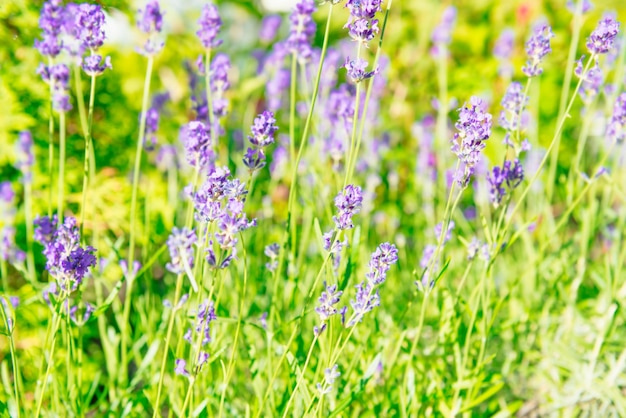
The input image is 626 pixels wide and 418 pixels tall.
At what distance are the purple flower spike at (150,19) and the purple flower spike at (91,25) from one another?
8.3 inches

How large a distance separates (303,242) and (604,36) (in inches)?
47.5

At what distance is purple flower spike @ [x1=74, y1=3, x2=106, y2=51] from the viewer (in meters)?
1.60

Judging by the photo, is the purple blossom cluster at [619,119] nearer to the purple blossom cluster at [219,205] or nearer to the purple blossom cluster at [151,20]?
the purple blossom cluster at [219,205]

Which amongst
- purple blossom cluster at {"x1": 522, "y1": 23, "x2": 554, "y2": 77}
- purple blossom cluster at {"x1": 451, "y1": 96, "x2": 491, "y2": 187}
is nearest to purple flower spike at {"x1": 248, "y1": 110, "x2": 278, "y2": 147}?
purple blossom cluster at {"x1": 451, "y1": 96, "x2": 491, "y2": 187}

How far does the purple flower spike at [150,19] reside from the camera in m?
1.83

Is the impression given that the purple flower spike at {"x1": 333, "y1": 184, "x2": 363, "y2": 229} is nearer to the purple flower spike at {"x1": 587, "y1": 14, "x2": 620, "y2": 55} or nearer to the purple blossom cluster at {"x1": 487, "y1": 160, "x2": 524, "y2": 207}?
the purple blossom cluster at {"x1": 487, "y1": 160, "x2": 524, "y2": 207}

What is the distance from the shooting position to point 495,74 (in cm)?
430

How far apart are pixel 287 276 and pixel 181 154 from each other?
1.40 metres

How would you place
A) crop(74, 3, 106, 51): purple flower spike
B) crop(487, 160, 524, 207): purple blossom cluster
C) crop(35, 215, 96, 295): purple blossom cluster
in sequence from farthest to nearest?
crop(487, 160, 524, 207): purple blossom cluster < crop(74, 3, 106, 51): purple flower spike < crop(35, 215, 96, 295): purple blossom cluster

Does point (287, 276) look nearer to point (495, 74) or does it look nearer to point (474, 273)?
point (474, 273)

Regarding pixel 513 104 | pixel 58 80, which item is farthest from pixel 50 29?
pixel 513 104

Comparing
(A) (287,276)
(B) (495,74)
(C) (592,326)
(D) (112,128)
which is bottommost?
(C) (592,326)

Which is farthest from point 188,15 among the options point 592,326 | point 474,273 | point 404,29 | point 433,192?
point 592,326

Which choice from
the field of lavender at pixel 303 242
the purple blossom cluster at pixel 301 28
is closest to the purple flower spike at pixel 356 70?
the field of lavender at pixel 303 242
